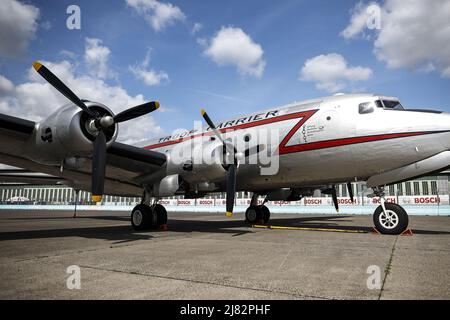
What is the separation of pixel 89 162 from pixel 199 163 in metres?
4.23

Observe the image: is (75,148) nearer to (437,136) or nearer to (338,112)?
(338,112)

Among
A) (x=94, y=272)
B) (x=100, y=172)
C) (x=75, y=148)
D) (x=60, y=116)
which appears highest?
(x=60, y=116)

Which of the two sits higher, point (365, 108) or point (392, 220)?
point (365, 108)

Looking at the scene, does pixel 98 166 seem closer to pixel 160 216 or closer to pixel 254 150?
pixel 160 216

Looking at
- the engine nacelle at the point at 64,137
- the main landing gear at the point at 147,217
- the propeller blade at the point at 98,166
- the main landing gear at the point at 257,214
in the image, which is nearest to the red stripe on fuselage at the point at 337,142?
the main landing gear at the point at 147,217

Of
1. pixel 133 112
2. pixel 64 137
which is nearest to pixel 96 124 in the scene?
pixel 64 137

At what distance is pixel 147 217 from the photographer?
12.4 m

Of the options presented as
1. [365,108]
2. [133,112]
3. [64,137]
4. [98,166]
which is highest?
[365,108]

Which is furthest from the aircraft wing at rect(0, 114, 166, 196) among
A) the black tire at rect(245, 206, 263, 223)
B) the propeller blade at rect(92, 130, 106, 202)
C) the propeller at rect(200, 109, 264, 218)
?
the black tire at rect(245, 206, 263, 223)

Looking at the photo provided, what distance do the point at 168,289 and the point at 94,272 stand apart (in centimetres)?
161

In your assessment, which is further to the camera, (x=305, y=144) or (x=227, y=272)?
(x=305, y=144)

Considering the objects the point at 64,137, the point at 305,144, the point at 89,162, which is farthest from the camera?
the point at 89,162

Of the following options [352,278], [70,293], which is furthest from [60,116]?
[352,278]

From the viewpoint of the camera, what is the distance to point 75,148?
905 cm
